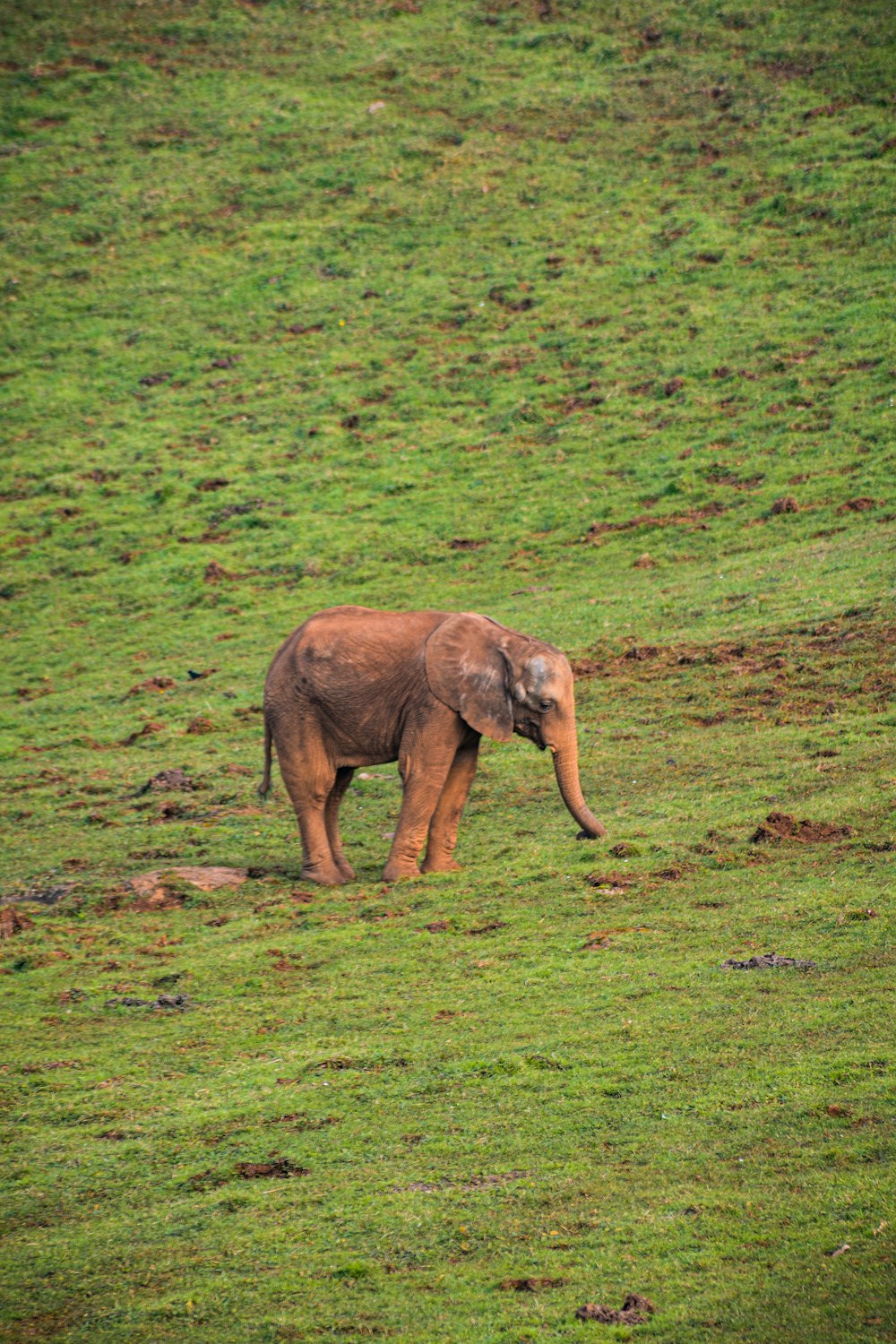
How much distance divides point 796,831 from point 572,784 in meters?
2.58

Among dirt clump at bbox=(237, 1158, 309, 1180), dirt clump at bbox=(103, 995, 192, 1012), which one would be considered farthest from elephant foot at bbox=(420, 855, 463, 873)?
dirt clump at bbox=(237, 1158, 309, 1180)

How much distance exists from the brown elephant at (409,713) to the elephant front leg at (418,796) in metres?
0.01

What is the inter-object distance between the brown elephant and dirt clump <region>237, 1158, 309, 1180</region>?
23.3 feet

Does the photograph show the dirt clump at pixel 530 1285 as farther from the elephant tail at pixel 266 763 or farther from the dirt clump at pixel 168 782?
the dirt clump at pixel 168 782

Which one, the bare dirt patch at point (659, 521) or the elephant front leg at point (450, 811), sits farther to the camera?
the bare dirt patch at point (659, 521)

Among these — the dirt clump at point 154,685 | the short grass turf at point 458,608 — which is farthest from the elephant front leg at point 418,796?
the dirt clump at point 154,685

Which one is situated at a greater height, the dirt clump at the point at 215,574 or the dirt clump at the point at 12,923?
the dirt clump at the point at 12,923

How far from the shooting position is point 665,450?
33469 millimetres

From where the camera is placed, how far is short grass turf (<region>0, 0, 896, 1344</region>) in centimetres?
910

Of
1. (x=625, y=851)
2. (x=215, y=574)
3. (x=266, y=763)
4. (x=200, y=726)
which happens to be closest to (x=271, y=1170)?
(x=625, y=851)

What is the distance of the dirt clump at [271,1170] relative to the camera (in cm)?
1008

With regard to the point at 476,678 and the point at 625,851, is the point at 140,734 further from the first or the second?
the point at 625,851

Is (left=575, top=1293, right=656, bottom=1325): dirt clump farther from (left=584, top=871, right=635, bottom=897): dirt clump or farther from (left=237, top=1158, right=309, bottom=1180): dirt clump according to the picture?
(left=584, top=871, right=635, bottom=897): dirt clump

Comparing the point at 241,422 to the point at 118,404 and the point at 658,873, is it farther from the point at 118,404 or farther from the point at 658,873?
the point at 658,873
